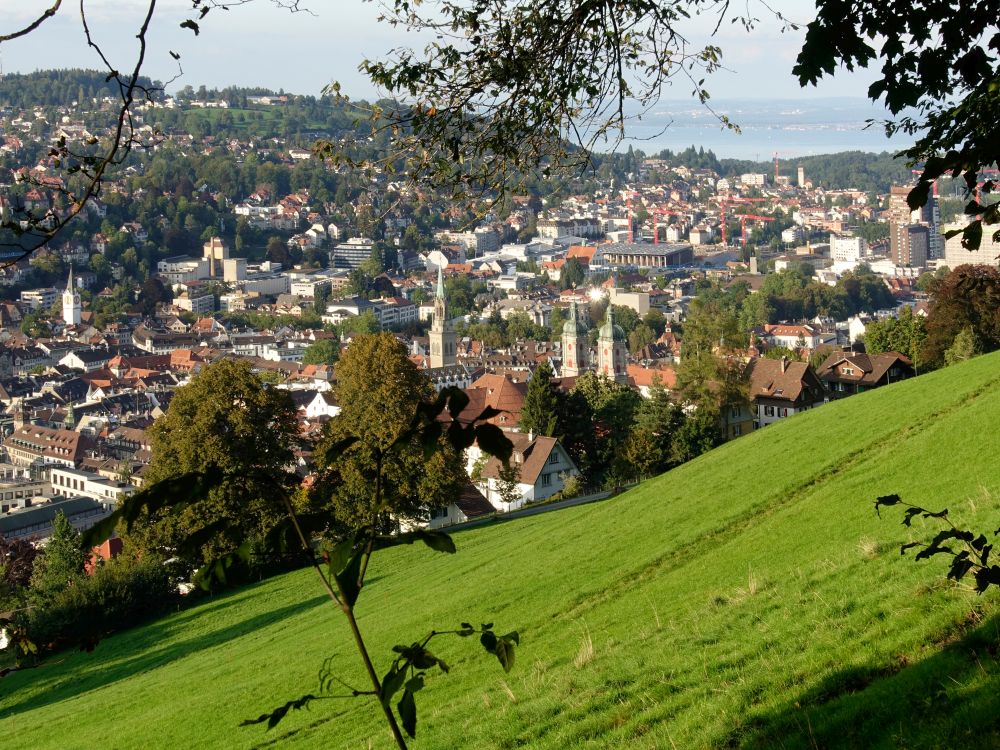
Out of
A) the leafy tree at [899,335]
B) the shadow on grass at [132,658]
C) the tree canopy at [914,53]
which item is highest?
the tree canopy at [914,53]

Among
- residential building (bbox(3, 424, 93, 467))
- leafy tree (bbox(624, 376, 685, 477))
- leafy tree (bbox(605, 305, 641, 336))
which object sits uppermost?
leafy tree (bbox(624, 376, 685, 477))

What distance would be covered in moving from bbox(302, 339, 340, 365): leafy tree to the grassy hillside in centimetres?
5418

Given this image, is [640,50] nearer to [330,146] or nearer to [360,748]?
[330,146]

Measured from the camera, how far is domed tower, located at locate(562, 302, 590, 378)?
165 feet

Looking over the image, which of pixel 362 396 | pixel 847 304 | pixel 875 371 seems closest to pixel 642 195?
pixel 847 304

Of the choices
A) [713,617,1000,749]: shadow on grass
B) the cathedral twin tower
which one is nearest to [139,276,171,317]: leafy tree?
the cathedral twin tower

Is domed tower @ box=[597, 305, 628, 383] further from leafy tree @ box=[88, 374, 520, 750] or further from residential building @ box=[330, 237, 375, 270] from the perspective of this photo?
residential building @ box=[330, 237, 375, 270]

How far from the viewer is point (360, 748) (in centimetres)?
589

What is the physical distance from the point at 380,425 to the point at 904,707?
16315 mm

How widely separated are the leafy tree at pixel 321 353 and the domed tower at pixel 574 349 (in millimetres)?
22057

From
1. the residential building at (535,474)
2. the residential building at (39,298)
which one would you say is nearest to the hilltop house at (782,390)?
the residential building at (535,474)

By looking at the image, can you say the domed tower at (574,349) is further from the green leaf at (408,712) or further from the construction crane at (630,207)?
the construction crane at (630,207)

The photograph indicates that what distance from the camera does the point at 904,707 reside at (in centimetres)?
383

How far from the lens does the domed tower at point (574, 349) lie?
165ft
